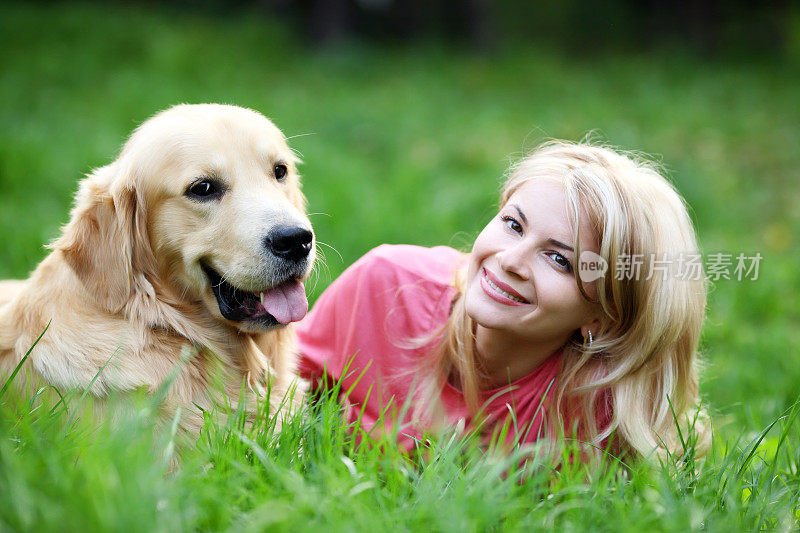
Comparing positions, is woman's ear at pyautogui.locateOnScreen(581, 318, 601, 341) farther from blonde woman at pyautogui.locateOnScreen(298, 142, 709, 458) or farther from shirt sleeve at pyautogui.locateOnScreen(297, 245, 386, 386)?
shirt sleeve at pyautogui.locateOnScreen(297, 245, 386, 386)

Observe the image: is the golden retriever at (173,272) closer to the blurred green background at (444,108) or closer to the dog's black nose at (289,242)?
the dog's black nose at (289,242)

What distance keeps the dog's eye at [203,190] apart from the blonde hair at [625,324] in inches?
43.5

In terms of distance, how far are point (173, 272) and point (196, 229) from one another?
183mm

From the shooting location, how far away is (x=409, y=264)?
315cm

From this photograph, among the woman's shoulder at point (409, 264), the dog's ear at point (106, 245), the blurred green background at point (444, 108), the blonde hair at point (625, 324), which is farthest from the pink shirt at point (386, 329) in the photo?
the dog's ear at point (106, 245)

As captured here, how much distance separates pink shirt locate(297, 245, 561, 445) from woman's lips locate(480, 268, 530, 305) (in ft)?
1.59

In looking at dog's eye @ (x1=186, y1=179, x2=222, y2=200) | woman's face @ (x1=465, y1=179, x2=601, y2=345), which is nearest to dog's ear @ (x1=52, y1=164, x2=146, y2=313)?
dog's eye @ (x1=186, y1=179, x2=222, y2=200)

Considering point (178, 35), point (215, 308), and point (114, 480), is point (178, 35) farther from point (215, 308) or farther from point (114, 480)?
point (114, 480)

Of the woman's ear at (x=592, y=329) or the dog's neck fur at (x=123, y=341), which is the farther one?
the woman's ear at (x=592, y=329)

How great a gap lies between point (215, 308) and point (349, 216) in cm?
279

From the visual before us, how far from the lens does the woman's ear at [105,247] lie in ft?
7.85

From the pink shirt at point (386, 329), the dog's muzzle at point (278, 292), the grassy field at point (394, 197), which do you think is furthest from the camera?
the pink shirt at point (386, 329)

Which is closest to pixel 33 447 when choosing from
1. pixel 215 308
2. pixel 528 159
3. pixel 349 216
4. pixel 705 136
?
pixel 215 308

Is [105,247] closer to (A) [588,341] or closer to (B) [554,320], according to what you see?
(B) [554,320]
